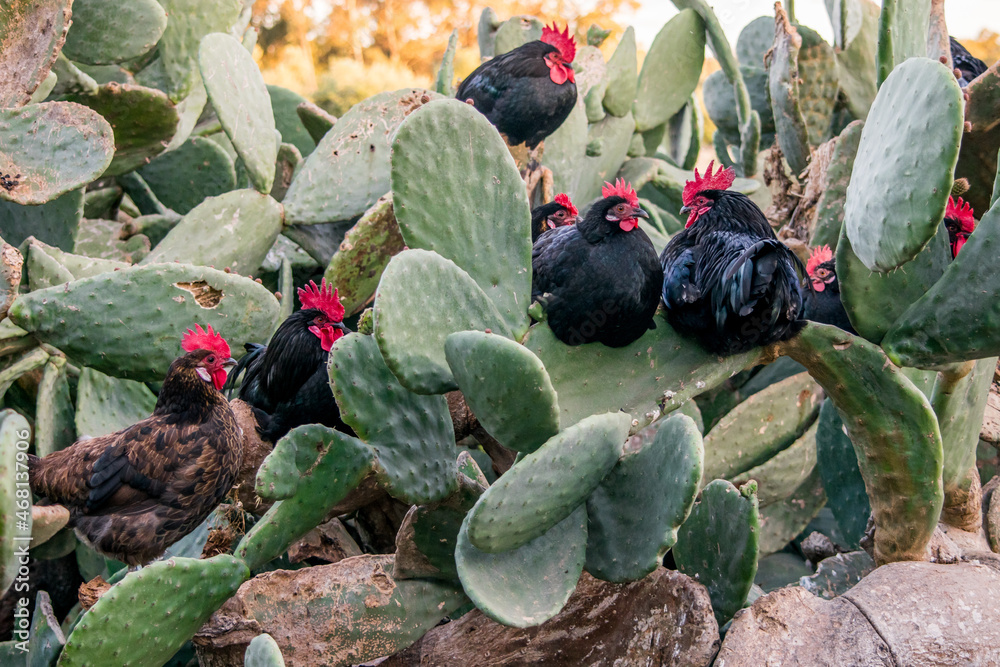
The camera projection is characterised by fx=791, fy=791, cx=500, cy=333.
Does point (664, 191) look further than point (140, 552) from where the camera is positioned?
Yes

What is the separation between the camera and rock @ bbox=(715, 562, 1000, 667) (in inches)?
58.8

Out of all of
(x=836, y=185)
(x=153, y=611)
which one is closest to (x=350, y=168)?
(x=836, y=185)

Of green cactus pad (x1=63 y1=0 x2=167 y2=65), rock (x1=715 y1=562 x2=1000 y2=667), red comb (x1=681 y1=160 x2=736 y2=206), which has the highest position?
green cactus pad (x1=63 y1=0 x2=167 y2=65)

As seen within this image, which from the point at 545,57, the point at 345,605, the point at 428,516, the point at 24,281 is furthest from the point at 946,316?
the point at 24,281

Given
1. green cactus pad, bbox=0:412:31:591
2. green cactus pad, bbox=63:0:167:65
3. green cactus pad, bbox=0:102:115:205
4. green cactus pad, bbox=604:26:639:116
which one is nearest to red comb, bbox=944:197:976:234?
green cactus pad, bbox=604:26:639:116

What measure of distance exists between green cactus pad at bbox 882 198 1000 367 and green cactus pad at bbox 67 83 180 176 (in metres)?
2.12

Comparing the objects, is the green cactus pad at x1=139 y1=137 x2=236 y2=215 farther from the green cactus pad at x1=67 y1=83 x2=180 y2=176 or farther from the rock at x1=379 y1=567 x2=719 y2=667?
the rock at x1=379 y1=567 x2=719 y2=667

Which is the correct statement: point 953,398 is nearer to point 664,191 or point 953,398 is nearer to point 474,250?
point 474,250

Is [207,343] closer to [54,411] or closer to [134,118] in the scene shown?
[54,411]

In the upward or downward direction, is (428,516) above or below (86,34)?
below

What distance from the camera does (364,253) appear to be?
7.22ft

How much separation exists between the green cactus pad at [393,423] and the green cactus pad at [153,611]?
1.07ft

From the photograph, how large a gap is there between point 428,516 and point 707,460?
882 millimetres

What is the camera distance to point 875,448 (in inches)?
62.3
